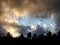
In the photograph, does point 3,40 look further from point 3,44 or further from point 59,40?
point 59,40

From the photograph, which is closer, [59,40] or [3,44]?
[3,44]

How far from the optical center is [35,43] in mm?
80062

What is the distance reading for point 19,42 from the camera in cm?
7950

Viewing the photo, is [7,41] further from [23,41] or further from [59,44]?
[59,44]

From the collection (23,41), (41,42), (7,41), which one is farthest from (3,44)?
(41,42)

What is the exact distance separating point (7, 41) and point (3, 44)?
7.57 feet

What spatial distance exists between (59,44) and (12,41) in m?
18.2

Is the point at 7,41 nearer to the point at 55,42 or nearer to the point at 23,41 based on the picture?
the point at 23,41

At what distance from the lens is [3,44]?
253 ft

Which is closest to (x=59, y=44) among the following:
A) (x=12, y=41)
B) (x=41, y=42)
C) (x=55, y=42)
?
(x=55, y=42)

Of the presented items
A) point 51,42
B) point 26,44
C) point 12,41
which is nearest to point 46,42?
point 51,42

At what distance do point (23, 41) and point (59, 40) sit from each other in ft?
47.5

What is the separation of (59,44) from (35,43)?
9275mm

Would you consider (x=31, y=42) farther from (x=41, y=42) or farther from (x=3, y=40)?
(x=3, y=40)
